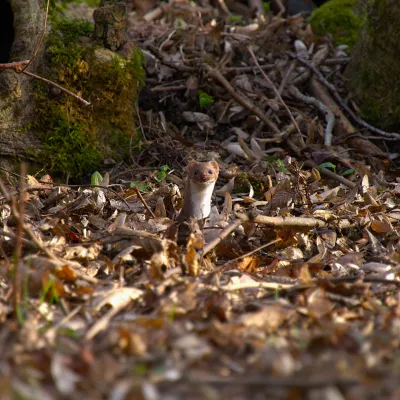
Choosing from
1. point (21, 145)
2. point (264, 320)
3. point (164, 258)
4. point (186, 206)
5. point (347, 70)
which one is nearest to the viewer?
point (264, 320)

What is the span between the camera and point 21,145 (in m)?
5.87

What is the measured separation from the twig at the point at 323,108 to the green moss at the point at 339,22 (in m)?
1.63

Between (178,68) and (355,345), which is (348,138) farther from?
(355,345)

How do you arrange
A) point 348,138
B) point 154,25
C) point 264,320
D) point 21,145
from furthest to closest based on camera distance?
point 154,25
point 348,138
point 21,145
point 264,320

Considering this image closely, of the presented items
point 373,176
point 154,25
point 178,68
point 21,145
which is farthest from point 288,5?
point 21,145

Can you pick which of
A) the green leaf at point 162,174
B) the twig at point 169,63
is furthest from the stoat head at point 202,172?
the twig at point 169,63

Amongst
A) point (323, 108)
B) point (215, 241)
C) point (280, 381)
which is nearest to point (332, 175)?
point (323, 108)

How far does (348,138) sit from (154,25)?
362 cm

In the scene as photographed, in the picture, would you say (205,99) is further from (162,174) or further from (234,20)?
(234,20)

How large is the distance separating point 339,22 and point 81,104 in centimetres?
462

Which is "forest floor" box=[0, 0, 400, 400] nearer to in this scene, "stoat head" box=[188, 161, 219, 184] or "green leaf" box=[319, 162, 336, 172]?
"green leaf" box=[319, 162, 336, 172]

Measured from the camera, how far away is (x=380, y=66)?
7074mm

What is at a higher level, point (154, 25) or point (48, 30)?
point (48, 30)

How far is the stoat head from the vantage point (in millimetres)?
4711
